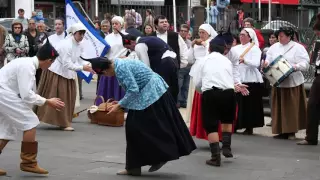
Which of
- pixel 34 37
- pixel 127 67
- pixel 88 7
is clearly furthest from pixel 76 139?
pixel 88 7

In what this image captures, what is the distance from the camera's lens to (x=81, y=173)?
27.2 feet

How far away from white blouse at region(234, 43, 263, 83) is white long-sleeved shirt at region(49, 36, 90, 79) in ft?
8.58

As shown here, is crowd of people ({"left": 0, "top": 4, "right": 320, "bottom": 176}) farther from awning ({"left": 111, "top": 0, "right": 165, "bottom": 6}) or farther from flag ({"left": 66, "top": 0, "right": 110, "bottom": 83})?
awning ({"left": 111, "top": 0, "right": 165, "bottom": 6})

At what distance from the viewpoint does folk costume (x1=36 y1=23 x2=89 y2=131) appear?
11672mm

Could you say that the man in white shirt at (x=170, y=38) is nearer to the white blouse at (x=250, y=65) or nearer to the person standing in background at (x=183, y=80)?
the white blouse at (x=250, y=65)

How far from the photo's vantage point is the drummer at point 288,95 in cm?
1134

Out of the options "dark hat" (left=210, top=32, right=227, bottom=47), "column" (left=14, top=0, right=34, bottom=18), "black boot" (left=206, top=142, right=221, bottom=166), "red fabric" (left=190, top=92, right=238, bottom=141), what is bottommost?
"black boot" (left=206, top=142, right=221, bottom=166)

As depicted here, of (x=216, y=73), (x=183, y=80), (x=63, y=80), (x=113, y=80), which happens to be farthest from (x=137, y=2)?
(x=216, y=73)

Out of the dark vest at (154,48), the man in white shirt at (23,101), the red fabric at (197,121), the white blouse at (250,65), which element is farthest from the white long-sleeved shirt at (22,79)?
the white blouse at (250,65)

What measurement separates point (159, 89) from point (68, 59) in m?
3.86

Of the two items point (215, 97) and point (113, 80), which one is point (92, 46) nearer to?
point (113, 80)

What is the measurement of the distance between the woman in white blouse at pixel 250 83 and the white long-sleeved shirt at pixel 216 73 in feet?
8.12

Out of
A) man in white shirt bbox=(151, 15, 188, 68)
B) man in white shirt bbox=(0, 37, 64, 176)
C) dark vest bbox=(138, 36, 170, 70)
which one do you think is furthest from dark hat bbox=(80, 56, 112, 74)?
man in white shirt bbox=(151, 15, 188, 68)

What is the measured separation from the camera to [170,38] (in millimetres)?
12727
